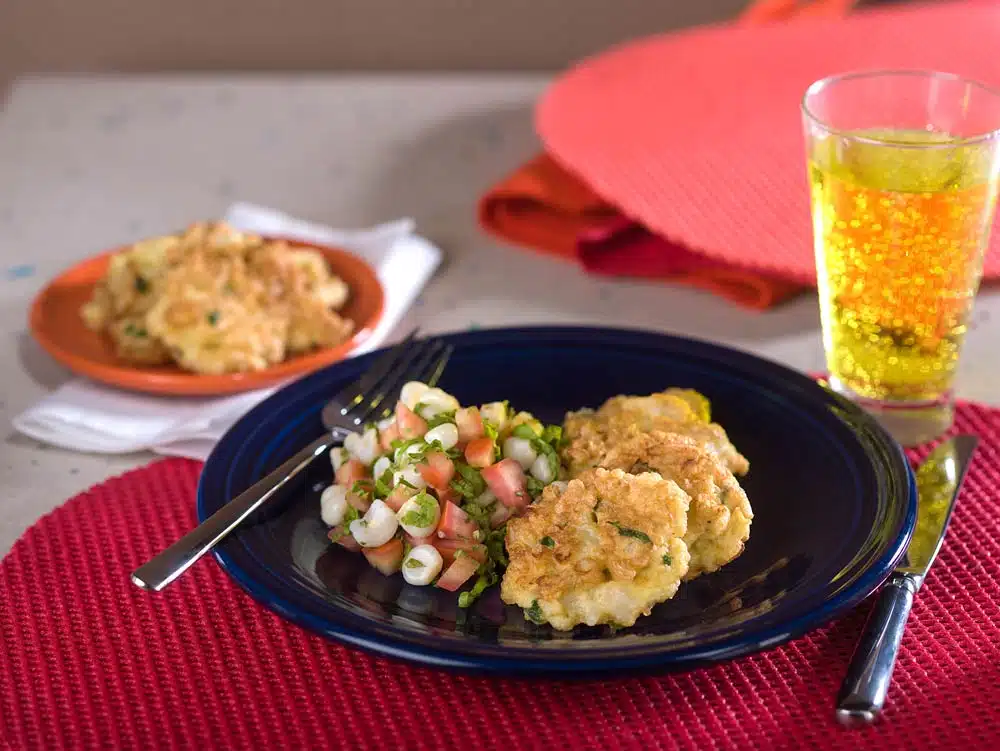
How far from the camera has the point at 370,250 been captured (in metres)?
1.63

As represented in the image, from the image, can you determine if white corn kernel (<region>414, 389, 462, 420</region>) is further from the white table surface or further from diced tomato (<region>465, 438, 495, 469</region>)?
the white table surface

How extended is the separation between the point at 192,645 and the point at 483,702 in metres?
0.23

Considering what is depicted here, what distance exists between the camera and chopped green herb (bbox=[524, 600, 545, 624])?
896 millimetres

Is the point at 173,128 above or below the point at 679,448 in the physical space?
below

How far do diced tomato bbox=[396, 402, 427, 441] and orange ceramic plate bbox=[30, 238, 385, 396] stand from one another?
1.11 feet

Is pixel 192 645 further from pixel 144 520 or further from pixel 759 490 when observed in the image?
pixel 759 490

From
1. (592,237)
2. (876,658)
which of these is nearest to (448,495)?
(876,658)

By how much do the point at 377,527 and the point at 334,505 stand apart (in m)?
0.07

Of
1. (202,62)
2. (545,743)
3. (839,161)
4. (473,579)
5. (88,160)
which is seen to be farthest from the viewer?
(202,62)

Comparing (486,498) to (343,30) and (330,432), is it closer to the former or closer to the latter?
(330,432)

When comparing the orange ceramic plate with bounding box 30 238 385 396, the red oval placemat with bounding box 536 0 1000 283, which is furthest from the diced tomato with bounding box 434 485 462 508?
the red oval placemat with bounding box 536 0 1000 283

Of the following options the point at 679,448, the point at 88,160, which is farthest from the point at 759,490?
the point at 88,160

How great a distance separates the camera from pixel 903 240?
1170 mm

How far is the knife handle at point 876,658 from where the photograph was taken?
0.86 metres
